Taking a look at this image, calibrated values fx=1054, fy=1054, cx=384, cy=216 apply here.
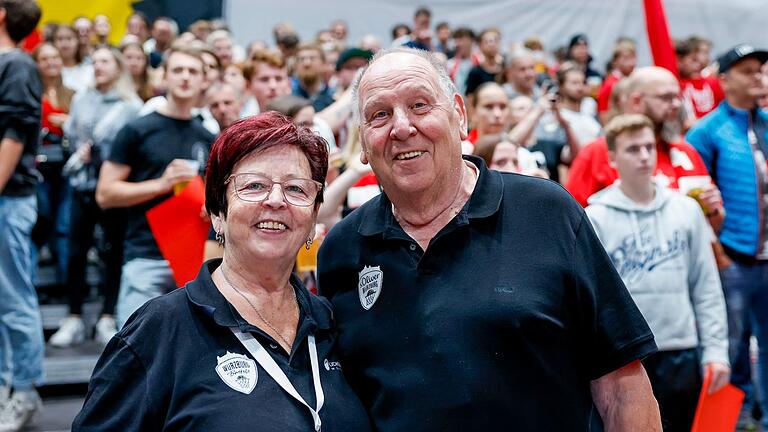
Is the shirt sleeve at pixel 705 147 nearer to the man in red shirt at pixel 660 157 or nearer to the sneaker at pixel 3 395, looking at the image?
the man in red shirt at pixel 660 157

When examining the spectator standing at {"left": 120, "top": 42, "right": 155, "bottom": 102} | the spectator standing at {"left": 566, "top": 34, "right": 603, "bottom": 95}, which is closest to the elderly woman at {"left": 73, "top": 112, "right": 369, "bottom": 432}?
the spectator standing at {"left": 120, "top": 42, "right": 155, "bottom": 102}

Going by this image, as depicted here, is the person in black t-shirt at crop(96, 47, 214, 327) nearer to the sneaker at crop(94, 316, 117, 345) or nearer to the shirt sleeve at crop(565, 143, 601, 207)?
the sneaker at crop(94, 316, 117, 345)

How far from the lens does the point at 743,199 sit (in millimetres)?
6133

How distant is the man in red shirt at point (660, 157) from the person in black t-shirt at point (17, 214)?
2.82 m

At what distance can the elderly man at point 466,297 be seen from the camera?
2527 millimetres

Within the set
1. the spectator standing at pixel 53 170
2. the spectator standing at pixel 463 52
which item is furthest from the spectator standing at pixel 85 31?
the spectator standing at pixel 463 52

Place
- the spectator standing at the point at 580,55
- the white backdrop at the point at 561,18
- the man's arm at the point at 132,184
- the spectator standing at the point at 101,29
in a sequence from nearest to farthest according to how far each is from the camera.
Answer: the man's arm at the point at 132,184 → the spectator standing at the point at 101,29 → the spectator standing at the point at 580,55 → the white backdrop at the point at 561,18

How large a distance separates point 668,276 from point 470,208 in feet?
7.54

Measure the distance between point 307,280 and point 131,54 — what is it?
437 centimetres

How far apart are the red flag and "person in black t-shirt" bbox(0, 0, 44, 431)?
394cm

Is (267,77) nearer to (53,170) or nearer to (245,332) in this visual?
(53,170)

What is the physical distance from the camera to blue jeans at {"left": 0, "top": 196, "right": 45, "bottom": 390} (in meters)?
5.41

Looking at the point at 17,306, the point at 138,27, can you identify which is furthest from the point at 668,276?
the point at 138,27

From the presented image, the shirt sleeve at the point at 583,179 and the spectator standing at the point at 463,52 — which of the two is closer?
the shirt sleeve at the point at 583,179
